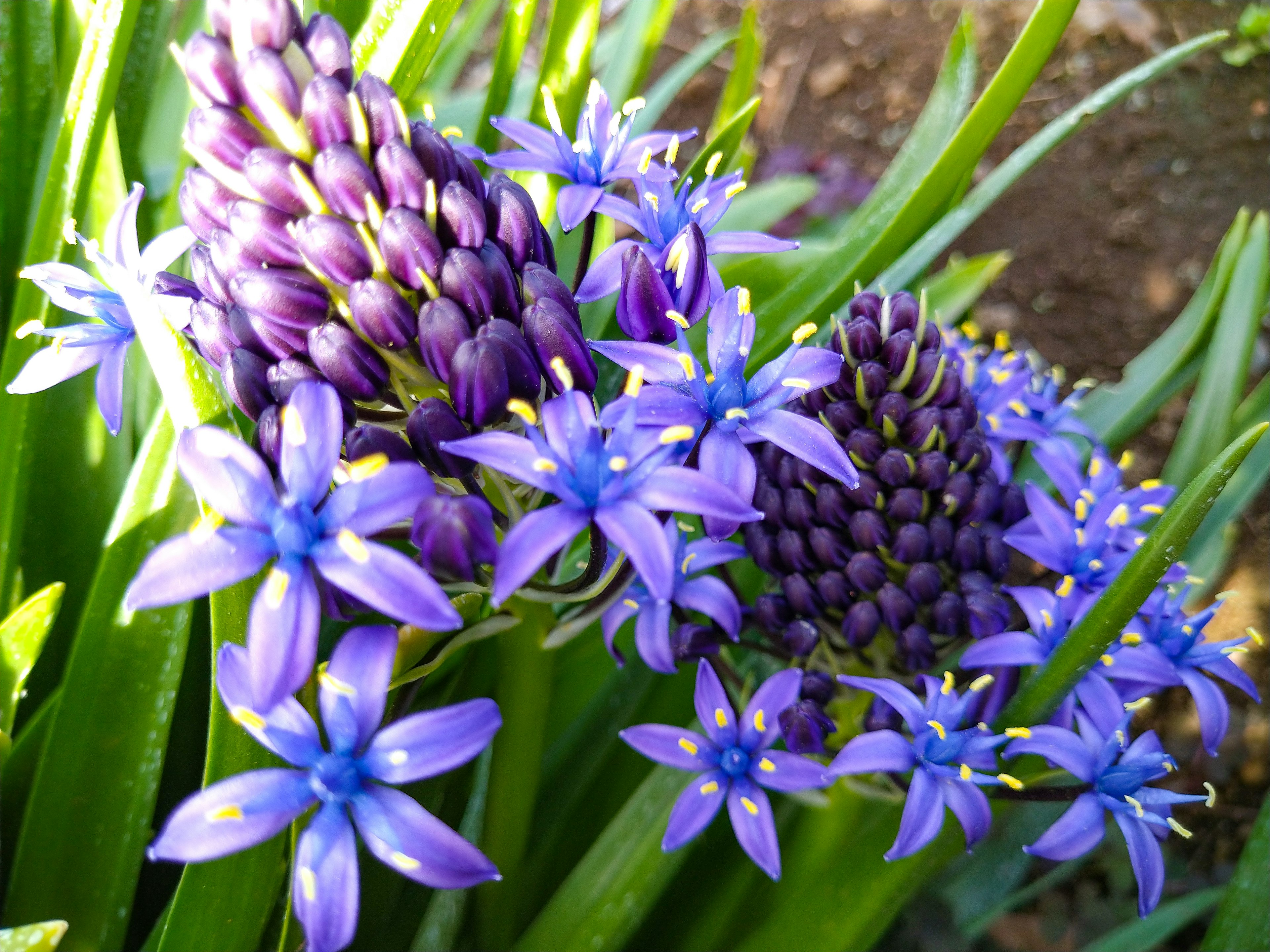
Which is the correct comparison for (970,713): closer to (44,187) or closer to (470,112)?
→ (44,187)

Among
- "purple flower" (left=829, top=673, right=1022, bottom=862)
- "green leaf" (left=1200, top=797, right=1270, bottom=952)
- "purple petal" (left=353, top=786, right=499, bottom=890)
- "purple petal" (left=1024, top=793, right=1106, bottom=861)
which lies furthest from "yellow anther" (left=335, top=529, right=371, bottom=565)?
"green leaf" (left=1200, top=797, right=1270, bottom=952)

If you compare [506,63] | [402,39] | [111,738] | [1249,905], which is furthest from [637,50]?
[1249,905]

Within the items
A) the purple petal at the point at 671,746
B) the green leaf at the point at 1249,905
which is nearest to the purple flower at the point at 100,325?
the purple petal at the point at 671,746

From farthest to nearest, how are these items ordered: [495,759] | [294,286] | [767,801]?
1. [495,759]
2. [767,801]
3. [294,286]

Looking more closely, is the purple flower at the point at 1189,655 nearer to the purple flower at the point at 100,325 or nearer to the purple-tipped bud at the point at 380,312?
the purple-tipped bud at the point at 380,312

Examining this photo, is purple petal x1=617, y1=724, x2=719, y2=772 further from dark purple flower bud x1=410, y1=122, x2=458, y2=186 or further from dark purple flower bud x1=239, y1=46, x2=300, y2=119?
dark purple flower bud x1=239, y1=46, x2=300, y2=119

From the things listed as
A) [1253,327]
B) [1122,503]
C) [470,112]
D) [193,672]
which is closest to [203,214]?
[193,672]

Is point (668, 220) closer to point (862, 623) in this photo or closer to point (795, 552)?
point (795, 552)
